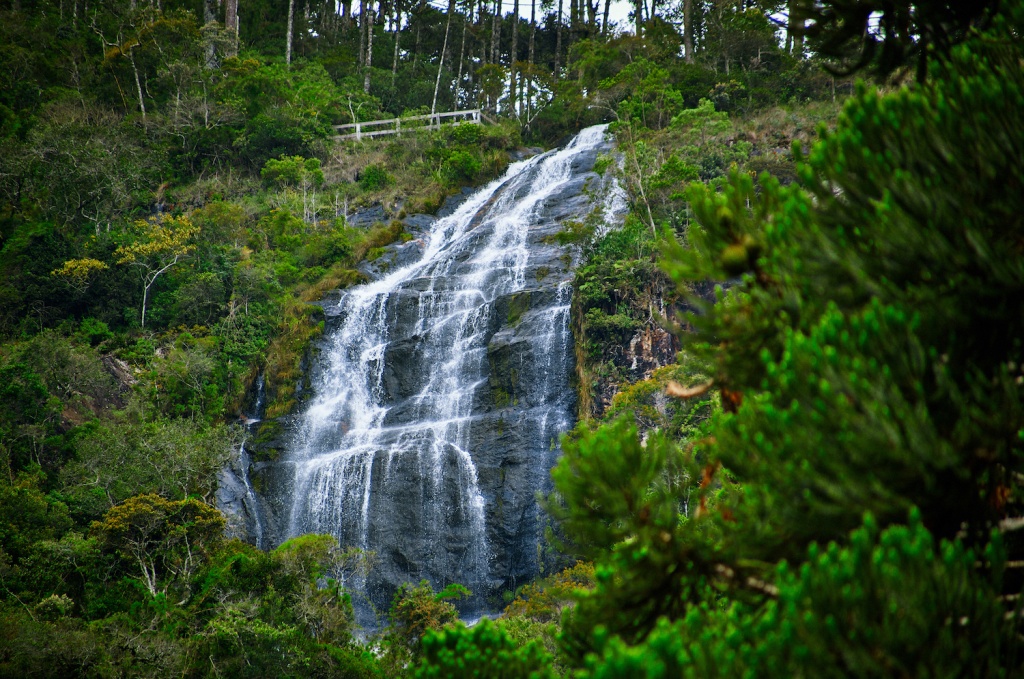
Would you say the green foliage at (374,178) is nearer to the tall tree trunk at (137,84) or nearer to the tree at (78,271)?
the tall tree trunk at (137,84)

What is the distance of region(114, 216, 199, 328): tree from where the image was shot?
84.9 feet

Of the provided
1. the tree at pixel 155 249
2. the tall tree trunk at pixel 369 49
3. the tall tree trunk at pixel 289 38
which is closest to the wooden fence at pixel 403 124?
the tall tree trunk at pixel 369 49

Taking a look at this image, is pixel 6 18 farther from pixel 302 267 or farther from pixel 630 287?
pixel 630 287

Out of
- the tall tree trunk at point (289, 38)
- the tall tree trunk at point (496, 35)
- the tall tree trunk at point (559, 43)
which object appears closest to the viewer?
the tall tree trunk at point (289, 38)

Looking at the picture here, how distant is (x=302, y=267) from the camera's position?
2895 cm

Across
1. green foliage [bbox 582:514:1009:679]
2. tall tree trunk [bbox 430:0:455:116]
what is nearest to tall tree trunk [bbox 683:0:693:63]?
tall tree trunk [bbox 430:0:455:116]

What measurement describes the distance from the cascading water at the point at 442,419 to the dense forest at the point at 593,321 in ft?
4.04

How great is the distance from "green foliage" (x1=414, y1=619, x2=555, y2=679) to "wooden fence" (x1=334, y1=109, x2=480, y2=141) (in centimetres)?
3291

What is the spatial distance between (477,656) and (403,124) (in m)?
34.6

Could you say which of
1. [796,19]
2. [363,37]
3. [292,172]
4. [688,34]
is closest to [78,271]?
[292,172]

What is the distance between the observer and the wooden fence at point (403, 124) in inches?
1458

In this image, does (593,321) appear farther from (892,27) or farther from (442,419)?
(892,27)

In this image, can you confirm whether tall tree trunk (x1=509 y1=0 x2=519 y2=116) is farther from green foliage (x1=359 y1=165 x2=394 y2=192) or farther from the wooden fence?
green foliage (x1=359 y1=165 x2=394 y2=192)

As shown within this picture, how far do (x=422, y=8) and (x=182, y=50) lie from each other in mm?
17097
